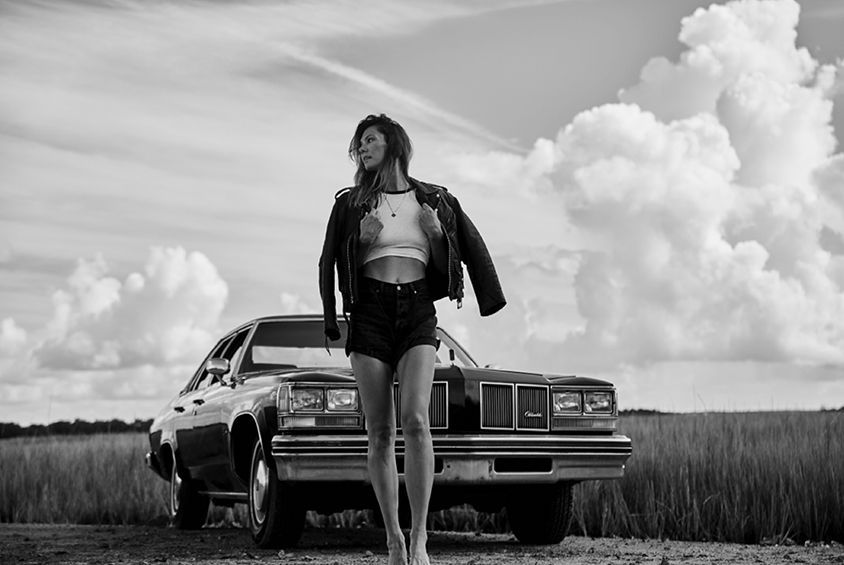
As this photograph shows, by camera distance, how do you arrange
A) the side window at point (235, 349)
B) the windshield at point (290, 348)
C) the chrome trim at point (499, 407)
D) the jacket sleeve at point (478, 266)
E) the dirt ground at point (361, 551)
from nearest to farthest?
the jacket sleeve at point (478, 266) → the dirt ground at point (361, 551) → the chrome trim at point (499, 407) → the windshield at point (290, 348) → the side window at point (235, 349)

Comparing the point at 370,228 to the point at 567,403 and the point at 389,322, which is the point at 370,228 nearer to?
the point at 389,322

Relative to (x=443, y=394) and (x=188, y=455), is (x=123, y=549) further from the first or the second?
(x=443, y=394)

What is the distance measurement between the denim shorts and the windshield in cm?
378

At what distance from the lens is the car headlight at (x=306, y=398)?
7.93 metres

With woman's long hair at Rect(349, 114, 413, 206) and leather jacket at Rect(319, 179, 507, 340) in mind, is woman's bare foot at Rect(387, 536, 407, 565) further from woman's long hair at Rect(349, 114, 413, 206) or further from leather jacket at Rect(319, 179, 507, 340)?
woman's long hair at Rect(349, 114, 413, 206)

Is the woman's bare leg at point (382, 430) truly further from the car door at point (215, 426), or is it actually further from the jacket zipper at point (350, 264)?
the car door at point (215, 426)

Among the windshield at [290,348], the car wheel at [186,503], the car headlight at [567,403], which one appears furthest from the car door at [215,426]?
the car headlight at [567,403]

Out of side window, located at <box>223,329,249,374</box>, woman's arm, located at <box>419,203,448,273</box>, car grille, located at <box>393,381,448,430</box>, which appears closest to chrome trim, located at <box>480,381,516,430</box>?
car grille, located at <box>393,381,448,430</box>

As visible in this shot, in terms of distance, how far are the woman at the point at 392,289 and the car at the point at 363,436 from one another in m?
2.16

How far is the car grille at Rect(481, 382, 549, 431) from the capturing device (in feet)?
27.3

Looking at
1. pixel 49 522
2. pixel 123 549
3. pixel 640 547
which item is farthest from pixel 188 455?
pixel 49 522

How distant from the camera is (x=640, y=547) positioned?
8.95m

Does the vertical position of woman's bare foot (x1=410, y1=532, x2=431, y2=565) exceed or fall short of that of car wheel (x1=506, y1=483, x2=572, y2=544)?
it falls short

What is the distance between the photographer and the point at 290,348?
9.53 metres
